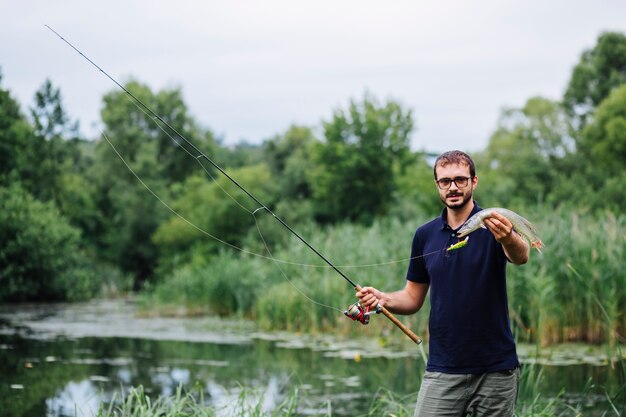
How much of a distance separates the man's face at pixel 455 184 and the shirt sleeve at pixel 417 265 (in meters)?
0.26

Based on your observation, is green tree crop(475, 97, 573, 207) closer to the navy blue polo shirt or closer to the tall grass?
the tall grass

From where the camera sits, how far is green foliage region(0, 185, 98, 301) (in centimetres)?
2130

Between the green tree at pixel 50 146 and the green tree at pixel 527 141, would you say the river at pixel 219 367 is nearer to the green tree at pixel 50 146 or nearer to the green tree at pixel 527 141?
the green tree at pixel 50 146

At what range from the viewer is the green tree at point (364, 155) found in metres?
32.4

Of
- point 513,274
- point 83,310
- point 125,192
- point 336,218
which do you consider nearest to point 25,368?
point 513,274

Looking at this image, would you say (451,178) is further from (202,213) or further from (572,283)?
(202,213)

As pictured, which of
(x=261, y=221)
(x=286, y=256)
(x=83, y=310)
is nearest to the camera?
(x=286, y=256)

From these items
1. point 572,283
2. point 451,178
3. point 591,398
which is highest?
point 451,178

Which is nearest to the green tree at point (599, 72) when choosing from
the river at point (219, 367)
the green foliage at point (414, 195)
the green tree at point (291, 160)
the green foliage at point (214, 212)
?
the green foliage at point (414, 195)

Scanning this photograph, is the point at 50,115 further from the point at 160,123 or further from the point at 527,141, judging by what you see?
the point at 527,141

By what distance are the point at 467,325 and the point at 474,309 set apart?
7cm

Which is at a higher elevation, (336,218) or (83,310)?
(336,218)

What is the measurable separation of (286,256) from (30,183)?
57.0 ft

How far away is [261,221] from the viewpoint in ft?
97.0
